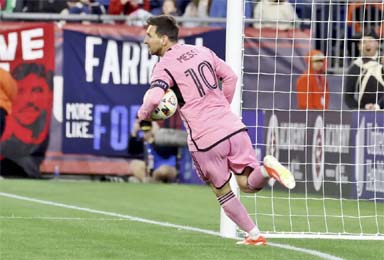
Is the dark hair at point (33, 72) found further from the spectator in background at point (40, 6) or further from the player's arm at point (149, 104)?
the player's arm at point (149, 104)

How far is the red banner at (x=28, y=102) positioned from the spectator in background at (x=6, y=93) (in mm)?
63

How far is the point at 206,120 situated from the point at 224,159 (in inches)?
13.9

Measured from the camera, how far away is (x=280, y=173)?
10.4 metres

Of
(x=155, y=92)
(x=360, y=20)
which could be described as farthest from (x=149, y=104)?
(x=360, y=20)

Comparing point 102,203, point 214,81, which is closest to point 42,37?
point 102,203

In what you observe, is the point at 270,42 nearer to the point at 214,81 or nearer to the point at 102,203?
the point at 102,203

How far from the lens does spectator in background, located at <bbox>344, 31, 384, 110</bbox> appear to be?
18.2 m

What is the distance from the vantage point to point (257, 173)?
1071cm

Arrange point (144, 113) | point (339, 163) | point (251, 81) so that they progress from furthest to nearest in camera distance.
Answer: point (251, 81) < point (339, 163) < point (144, 113)

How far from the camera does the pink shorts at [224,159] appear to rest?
1083cm

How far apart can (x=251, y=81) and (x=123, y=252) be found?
33.0 feet

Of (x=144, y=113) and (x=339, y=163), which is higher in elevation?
(x=144, y=113)

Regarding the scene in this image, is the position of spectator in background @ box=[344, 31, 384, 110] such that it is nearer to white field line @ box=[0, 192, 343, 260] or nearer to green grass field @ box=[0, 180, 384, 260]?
green grass field @ box=[0, 180, 384, 260]

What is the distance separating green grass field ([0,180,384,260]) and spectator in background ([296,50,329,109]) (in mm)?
1998
